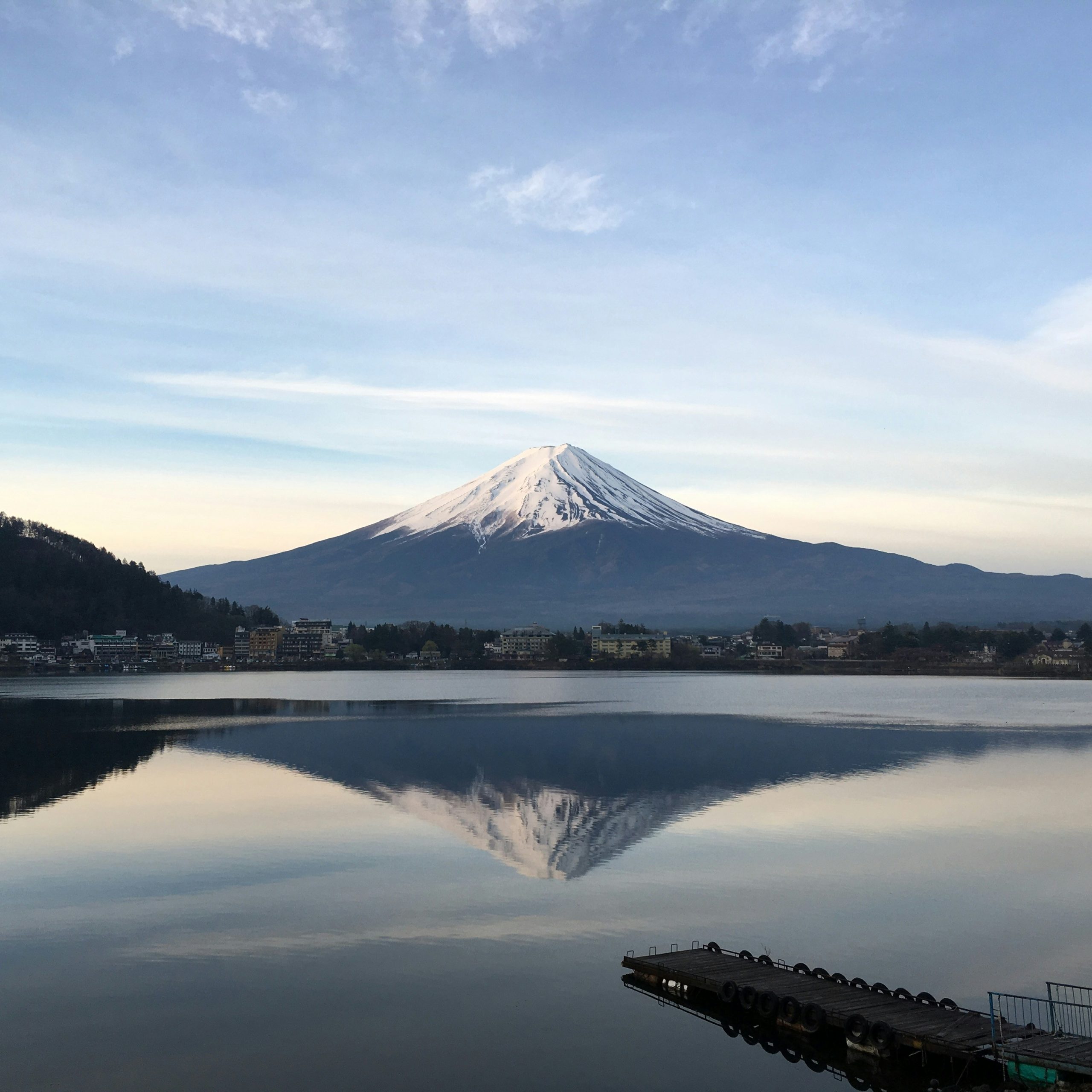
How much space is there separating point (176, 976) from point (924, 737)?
35.5 m

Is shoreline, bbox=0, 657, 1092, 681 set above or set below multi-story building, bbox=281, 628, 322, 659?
below

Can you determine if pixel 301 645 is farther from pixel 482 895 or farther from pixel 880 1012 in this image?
pixel 880 1012

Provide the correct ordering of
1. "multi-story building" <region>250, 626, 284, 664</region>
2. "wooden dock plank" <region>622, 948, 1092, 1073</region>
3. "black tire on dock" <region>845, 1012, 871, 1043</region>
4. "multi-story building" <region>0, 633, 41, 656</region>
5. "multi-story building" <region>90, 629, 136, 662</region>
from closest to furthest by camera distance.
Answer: "wooden dock plank" <region>622, 948, 1092, 1073</region> < "black tire on dock" <region>845, 1012, 871, 1043</region> < "multi-story building" <region>0, 633, 41, 656</region> < "multi-story building" <region>90, 629, 136, 662</region> < "multi-story building" <region>250, 626, 284, 664</region>

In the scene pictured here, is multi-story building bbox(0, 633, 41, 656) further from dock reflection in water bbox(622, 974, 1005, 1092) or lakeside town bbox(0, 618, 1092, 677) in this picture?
dock reflection in water bbox(622, 974, 1005, 1092)

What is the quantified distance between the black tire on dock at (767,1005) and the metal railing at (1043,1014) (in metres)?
2.28

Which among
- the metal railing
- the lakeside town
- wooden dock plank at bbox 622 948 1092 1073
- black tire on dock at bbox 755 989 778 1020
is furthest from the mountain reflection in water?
the lakeside town

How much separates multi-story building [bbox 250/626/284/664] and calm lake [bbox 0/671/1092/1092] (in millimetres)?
117071

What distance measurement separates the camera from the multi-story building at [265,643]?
511ft

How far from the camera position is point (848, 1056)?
1168cm

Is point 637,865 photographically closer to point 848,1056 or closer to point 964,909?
point 964,909

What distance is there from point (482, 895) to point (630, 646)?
135439 millimetres

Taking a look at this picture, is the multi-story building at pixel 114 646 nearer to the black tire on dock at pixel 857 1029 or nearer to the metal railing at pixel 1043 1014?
the black tire on dock at pixel 857 1029

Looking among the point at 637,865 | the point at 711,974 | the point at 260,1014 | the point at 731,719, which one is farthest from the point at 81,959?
the point at 731,719

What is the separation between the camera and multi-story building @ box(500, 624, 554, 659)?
515ft
